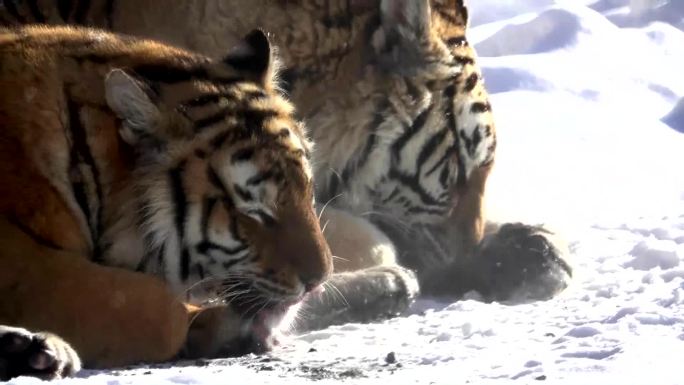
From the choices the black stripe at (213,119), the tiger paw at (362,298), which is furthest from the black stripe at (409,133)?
the black stripe at (213,119)

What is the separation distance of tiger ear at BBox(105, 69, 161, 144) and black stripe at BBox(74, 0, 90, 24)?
1239mm

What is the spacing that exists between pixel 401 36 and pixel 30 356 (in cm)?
189

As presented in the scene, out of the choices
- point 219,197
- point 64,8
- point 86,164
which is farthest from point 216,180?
point 64,8

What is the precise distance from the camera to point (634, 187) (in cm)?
529

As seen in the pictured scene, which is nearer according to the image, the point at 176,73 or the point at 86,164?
the point at 86,164

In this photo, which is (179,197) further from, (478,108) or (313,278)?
(478,108)

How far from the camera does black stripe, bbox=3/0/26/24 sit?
12.1 feet

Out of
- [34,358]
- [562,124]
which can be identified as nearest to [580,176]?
[562,124]

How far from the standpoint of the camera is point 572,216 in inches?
185

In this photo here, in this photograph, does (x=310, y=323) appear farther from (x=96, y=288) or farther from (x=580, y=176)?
(x=580, y=176)

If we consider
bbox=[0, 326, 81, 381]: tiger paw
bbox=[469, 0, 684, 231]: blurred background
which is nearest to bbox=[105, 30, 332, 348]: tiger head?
bbox=[0, 326, 81, 381]: tiger paw

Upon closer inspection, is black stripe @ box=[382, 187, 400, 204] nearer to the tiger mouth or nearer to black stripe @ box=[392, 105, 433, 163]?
black stripe @ box=[392, 105, 433, 163]

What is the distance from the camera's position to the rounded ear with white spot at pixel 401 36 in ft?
12.3

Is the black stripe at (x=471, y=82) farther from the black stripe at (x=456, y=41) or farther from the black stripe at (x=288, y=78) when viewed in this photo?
the black stripe at (x=288, y=78)
